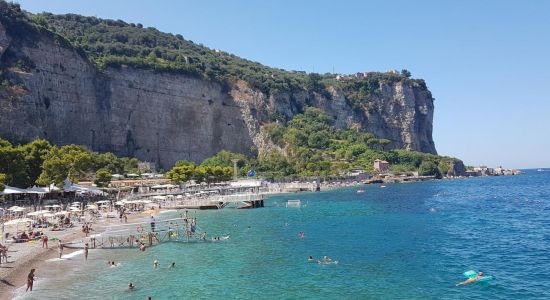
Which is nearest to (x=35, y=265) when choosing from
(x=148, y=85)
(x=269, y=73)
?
(x=148, y=85)

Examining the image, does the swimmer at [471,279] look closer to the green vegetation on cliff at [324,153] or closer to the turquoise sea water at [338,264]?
the turquoise sea water at [338,264]

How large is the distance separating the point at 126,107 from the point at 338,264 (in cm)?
9397

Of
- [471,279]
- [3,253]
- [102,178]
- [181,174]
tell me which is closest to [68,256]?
[3,253]

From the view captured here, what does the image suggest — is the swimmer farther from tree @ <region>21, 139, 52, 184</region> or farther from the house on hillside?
the house on hillside

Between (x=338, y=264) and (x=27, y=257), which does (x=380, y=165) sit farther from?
(x=27, y=257)

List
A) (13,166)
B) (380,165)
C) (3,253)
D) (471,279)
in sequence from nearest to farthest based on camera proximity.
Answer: (471,279), (3,253), (13,166), (380,165)

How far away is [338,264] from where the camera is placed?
28094 millimetres

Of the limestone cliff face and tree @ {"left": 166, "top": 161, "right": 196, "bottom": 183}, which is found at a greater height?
the limestone cliff face

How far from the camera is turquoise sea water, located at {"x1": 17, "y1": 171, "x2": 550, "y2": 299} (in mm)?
22609

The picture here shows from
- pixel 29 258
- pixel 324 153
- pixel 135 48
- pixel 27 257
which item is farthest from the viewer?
pixel 324 153

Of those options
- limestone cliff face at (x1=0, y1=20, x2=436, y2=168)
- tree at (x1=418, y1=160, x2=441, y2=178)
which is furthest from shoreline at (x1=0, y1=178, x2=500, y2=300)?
tree at (x1=418, y1=160, x2=441, y2=178)

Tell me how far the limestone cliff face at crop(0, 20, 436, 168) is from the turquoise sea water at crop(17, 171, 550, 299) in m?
58.6

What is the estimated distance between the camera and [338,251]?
32.4 metres

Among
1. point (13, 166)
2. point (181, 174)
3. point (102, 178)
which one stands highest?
point (13, 166)
